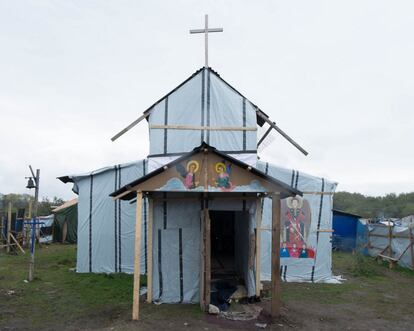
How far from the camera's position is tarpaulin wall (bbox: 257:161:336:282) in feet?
45.3

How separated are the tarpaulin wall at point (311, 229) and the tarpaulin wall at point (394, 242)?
203 inches

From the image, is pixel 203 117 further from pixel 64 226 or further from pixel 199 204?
pixel 64 226

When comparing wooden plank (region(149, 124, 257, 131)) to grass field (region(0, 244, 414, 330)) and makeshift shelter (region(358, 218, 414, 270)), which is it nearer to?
grass field (region(0, 244, 414, 330))

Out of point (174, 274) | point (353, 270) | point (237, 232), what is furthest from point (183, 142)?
point (353, 270)

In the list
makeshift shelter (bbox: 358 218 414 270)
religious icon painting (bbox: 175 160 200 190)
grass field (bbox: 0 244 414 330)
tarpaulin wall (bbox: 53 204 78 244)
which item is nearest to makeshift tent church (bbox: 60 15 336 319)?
religious icon painting (bbox: 175 160 200 190)

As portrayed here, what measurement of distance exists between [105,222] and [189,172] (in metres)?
6.65

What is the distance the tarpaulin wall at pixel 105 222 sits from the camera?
14.2m

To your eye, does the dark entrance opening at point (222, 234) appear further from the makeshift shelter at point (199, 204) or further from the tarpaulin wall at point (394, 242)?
the tarpaulin wall at point (394, 242)

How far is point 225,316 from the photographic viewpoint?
8820 mm

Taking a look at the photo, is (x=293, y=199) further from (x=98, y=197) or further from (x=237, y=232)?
(x=98, y=197)

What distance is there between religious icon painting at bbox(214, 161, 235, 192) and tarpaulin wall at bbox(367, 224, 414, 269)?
11604 millimetres

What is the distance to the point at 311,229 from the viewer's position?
14.0 metres

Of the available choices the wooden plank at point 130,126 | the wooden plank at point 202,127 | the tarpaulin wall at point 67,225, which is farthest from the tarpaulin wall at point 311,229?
the tarpaulin wall at point 67,225

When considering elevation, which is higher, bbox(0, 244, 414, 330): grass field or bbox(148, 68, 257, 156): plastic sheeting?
bbox(148, 68, 257, 156): plastic sheeting
